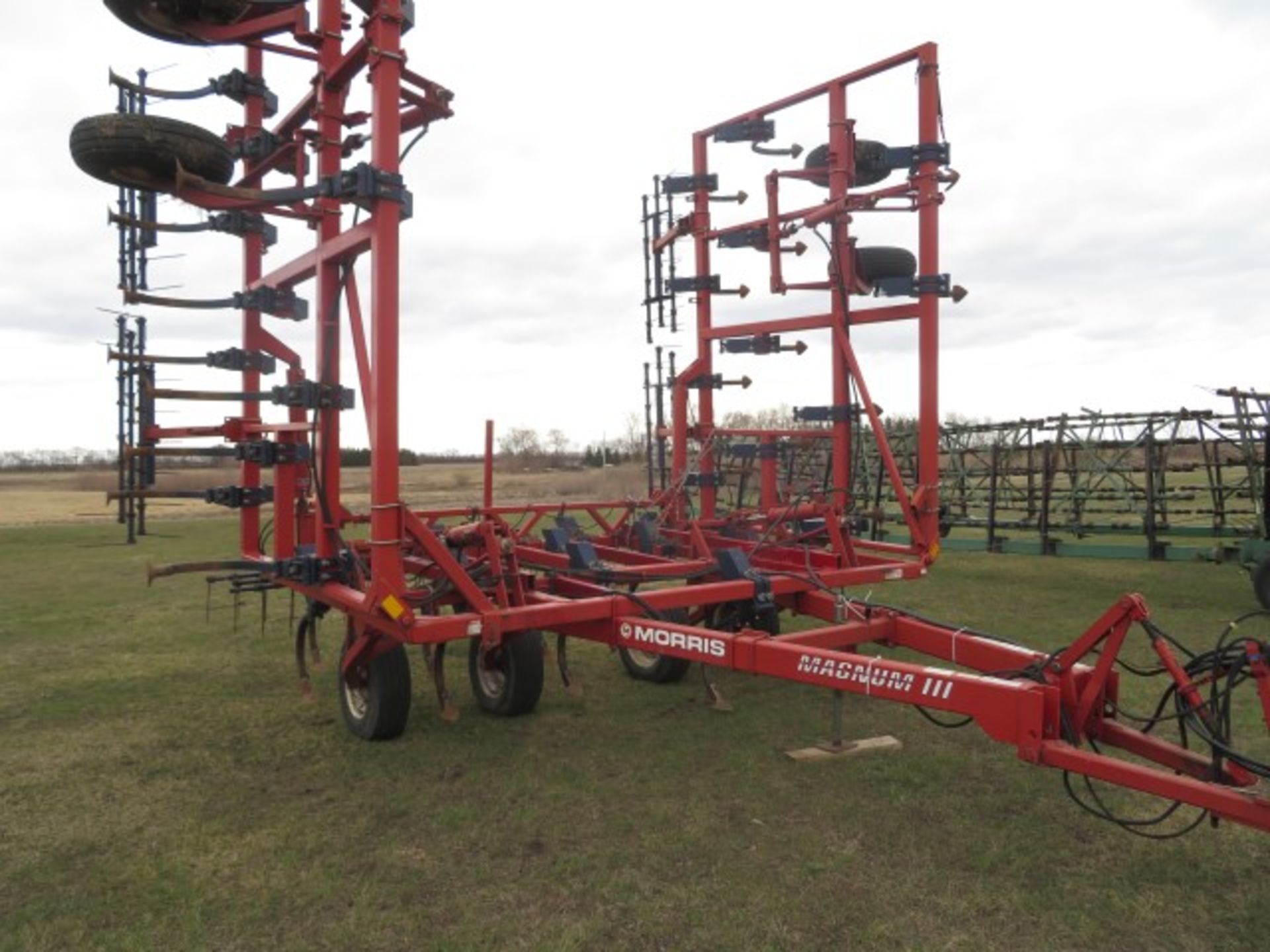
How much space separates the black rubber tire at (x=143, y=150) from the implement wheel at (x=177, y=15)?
→ 97 cm

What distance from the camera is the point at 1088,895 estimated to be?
341 centimetres

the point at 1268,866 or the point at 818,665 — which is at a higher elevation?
the point at 818,665

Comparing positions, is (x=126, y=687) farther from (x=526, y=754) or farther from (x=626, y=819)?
(x=626, y=819)

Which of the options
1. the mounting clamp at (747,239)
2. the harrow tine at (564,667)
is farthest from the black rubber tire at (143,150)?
→ the mounting clamp at (747,239)

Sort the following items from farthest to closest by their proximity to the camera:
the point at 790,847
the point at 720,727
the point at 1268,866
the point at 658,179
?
the point at 658,179 < the point at 720,727 < the point at 790,847 < the point at 1268,866

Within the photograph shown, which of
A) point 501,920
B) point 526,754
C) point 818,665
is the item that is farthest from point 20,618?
point 818,665

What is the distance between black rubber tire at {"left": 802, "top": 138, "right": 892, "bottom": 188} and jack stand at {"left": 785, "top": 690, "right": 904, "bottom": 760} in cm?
405

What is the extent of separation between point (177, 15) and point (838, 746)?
19.0 ft

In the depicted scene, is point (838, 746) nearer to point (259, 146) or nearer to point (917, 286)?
point (917, 286)

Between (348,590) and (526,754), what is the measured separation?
1370 mm

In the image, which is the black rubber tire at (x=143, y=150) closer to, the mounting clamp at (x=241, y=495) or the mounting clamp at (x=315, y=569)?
the mounting clamp at (x=241, y=495)

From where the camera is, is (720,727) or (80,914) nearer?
(80,914)

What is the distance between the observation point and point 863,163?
7035 mm

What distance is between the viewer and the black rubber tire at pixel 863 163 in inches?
272
